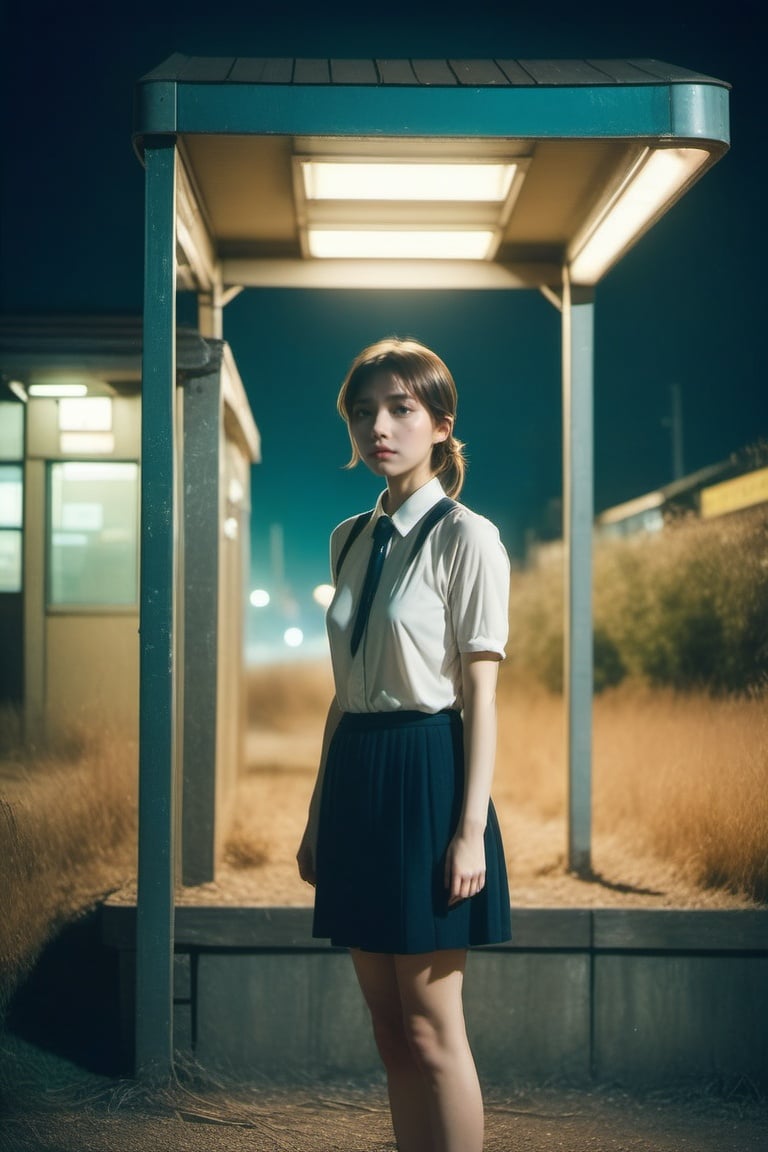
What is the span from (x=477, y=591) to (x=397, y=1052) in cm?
112

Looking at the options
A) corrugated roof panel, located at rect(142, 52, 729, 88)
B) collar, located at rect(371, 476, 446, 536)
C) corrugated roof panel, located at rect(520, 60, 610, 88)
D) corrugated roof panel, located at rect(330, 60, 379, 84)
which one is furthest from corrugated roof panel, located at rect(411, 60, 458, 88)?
collar, located at rect(371, 476, 446, 536)

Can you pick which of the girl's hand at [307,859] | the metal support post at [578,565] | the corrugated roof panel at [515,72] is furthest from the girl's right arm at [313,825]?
the metal support post at [578,565]

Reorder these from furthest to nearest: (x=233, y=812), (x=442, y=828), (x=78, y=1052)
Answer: (x=233, y=812), (x=78, y=1052), (x=442, y=828)

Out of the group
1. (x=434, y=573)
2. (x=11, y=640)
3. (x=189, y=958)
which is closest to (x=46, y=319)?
(x=11, y=640)

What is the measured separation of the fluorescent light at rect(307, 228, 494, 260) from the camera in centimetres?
496

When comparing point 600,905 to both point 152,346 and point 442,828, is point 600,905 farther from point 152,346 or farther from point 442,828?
point 152,346

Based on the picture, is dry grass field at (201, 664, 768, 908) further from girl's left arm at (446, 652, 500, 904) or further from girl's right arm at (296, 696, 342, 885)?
girl's left arm at (446, 652, 500, 904)

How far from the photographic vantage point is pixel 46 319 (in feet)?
16.3

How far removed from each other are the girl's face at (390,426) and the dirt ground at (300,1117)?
222cm

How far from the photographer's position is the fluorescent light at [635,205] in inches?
149

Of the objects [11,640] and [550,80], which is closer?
[550,80]

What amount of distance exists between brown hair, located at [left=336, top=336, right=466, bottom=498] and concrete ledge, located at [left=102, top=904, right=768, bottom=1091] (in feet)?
6.51

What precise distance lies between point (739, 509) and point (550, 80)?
7.85ft

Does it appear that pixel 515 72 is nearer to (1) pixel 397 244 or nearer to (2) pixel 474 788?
(1) pixel 397 244
